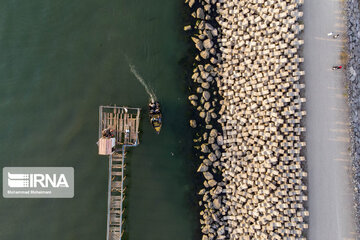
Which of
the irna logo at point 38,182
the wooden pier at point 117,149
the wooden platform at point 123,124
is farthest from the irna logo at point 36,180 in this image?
the wooden platform at point 123,124

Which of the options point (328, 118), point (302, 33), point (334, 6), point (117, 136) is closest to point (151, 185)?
point (117, 136)

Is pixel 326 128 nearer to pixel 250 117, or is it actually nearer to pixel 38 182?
pixel 250 117

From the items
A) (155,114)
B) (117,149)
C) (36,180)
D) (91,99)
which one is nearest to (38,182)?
(36,180)

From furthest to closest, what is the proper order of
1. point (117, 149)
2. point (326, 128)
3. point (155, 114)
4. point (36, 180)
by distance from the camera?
point (36, 180)
point (155, 114)
point (117, 149)
point (326, 128)

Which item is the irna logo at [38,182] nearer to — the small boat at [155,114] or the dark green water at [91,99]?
the dark green water at [91,99]

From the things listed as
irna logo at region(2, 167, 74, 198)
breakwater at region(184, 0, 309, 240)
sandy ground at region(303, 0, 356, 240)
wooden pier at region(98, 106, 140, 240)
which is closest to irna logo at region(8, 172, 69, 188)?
irna logo at region(2, 167, 74, 198)

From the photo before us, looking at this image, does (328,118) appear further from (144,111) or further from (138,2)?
(138,2)
